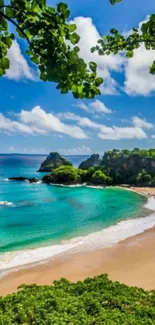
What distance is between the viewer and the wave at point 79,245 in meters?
25.4

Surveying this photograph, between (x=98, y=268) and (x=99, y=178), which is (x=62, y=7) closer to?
(x=98, y=268)

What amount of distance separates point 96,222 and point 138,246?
10.8 m

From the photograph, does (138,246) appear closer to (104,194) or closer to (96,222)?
(96,222)

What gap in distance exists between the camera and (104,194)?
6900 centimetres

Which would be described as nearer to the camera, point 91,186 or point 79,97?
point 79,97

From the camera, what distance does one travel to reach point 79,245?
30094 mm

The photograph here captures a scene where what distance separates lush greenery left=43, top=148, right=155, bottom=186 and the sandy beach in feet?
185

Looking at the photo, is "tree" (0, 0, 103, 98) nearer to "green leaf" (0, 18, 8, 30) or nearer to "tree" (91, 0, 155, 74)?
"green leaf" (0, 18, 8, 30)

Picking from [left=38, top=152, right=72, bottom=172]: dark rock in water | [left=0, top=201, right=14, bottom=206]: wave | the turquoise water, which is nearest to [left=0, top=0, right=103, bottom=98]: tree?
the turquoise water

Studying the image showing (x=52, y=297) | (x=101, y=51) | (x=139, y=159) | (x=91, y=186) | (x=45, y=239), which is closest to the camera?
(x=101, y=51)

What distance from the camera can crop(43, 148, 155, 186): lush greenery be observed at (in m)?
86.4

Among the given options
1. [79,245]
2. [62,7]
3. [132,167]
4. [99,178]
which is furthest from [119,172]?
[62,7]

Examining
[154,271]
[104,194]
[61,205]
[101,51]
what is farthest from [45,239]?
[104,194]

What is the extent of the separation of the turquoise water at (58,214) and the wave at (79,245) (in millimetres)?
1510
